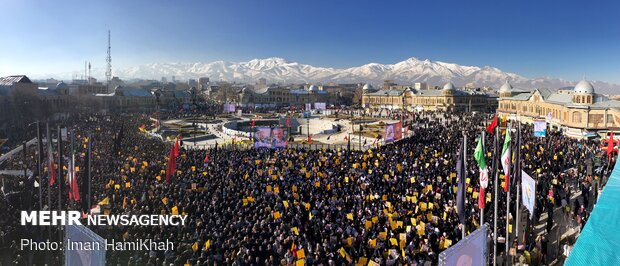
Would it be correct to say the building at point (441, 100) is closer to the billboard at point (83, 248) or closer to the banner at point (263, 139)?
the banner at point (263, 139)

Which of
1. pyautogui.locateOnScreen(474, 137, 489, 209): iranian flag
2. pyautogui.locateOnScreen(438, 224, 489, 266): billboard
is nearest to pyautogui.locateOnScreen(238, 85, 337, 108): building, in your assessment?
pyautogui.locateOnScreen(474, 137, 489, 209): iranian flag

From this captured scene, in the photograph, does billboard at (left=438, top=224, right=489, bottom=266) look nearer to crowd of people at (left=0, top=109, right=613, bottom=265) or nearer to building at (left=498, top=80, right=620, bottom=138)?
crowd of people at (left=0, top=109, right=613, bottom=265)

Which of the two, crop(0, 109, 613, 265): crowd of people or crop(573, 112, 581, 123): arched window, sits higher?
crop(573, 112, 581, 123): arched window

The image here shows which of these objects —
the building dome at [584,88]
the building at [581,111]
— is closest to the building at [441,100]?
the building at [581,111]

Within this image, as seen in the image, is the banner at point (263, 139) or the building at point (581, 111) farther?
the building at point (581, 111)

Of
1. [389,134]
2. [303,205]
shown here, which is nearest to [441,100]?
[389,134]

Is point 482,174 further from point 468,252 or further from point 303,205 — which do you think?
point 303,205
